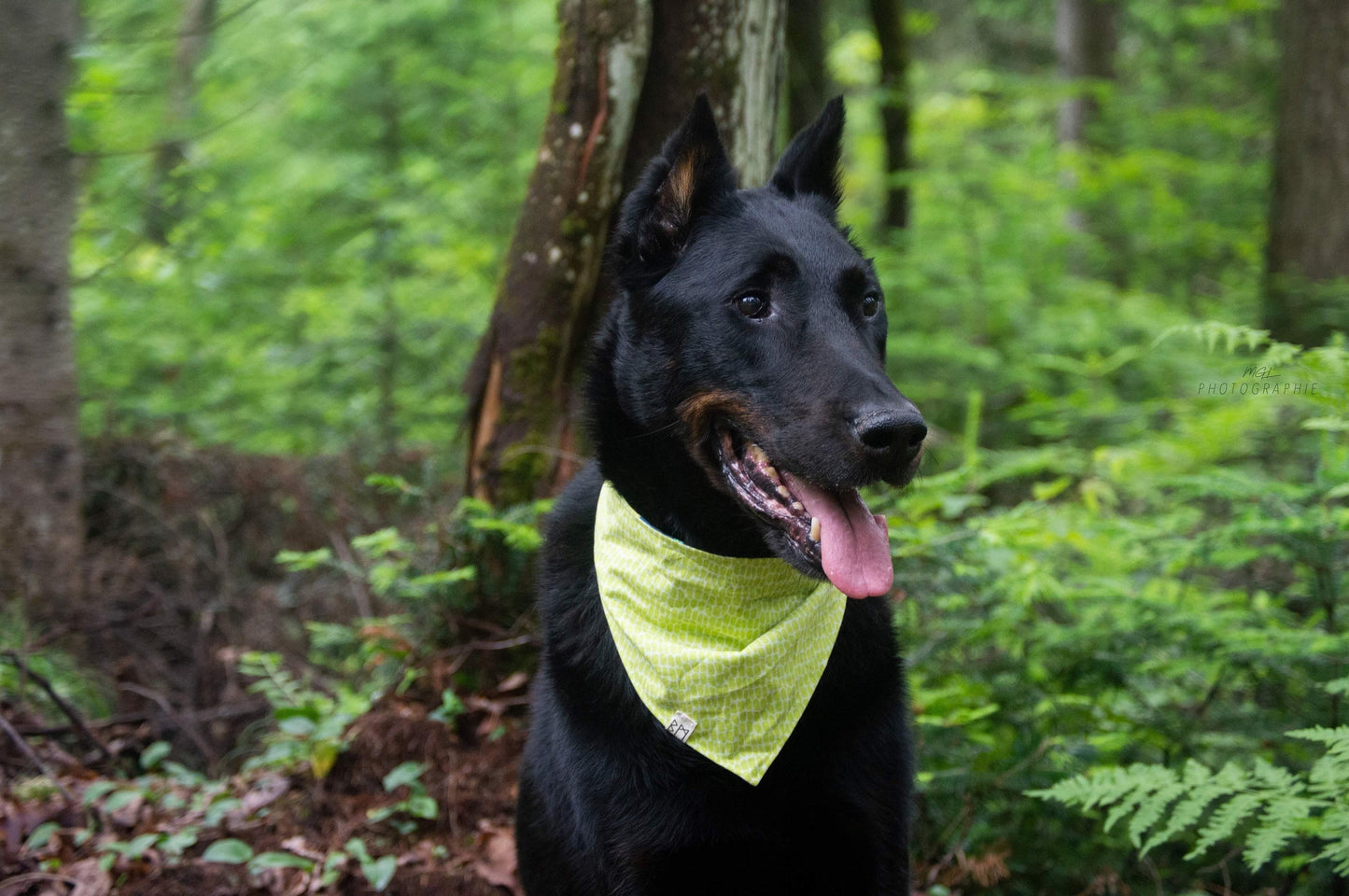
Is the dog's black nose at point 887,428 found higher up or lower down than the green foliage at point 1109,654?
higher up

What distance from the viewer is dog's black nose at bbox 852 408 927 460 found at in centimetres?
226

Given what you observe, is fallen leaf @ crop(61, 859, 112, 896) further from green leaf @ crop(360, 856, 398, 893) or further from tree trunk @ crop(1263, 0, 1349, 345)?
tree trunk @ crop(1263, 0, 1349, 345)

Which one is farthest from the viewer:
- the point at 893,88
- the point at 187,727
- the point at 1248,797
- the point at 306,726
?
the point at 893,88

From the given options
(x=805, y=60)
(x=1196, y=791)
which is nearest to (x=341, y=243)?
(x=805, y=60)

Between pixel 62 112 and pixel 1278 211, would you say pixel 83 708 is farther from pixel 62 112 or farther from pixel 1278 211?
pixel 1278 211

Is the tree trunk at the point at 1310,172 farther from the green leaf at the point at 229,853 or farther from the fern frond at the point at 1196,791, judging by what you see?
the green leaf at the point at 229,853

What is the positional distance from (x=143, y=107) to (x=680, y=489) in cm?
1117

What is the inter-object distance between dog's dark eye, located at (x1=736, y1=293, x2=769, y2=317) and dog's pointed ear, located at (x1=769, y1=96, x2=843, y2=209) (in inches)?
23.8

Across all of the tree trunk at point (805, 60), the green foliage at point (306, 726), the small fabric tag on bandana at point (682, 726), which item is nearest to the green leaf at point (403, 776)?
the green foliage at point (306, 726)

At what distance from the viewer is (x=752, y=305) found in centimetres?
259

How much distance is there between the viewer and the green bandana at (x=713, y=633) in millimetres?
2529

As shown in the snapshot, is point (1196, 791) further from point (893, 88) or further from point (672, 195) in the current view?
point (893, 88)

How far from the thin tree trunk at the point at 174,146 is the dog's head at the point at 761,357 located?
3.43 m

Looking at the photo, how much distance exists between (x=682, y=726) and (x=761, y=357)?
958 mm
